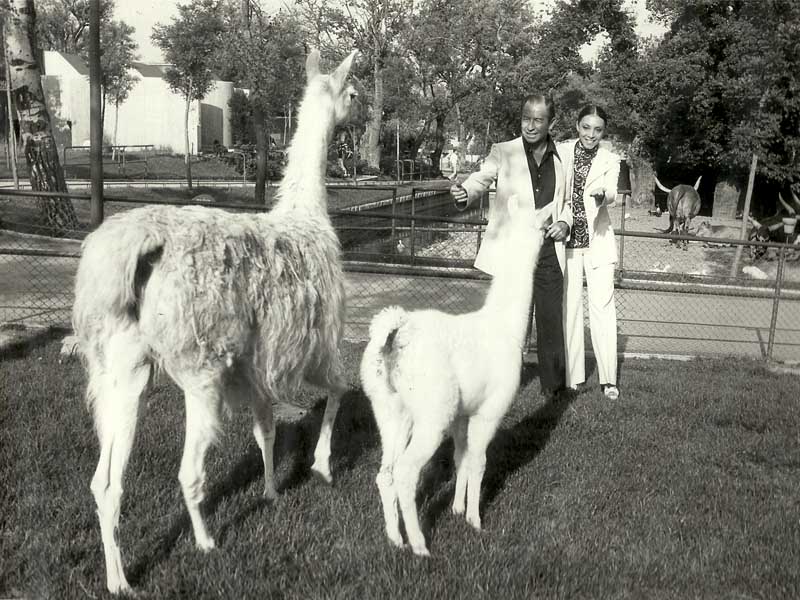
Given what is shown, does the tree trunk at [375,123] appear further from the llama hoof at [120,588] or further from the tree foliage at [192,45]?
the llama hoof at [120,588]

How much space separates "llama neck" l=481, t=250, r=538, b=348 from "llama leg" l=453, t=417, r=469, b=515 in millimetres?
549

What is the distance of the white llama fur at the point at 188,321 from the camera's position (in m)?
3.23

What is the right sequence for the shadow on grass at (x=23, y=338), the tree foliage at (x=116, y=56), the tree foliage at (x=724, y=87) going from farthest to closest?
1. the tree foliage at (x=116, y=56)
2. the tree foliage at (x=724, y=87)
3. the shadow on grass at (x=23, y=338)

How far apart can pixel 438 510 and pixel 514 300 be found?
1.25 m

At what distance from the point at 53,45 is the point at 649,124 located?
4880 centimetres

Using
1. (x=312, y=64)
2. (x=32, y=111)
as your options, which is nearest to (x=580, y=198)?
(x=312, y=64)

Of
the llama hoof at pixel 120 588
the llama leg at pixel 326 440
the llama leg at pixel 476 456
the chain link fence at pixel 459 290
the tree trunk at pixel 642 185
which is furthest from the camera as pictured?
the tree trunk at pixel 642 185

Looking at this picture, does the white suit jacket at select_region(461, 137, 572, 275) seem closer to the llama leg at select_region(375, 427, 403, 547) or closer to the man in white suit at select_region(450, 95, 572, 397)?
the man in white suit at select_region(450, 95, 572, 397)

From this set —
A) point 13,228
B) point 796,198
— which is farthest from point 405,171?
point 13,228

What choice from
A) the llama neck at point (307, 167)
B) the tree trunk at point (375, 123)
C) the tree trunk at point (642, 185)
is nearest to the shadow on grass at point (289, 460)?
the llama neck at point (307, 167)

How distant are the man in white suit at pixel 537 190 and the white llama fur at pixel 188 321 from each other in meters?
1.60

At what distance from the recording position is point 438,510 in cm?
419

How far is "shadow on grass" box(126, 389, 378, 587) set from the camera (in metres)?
3.70

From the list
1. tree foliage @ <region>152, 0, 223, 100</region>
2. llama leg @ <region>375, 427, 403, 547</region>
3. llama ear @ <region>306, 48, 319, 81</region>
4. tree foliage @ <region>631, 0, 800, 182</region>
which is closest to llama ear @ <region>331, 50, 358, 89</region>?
llama ear @ <region>306, 48, 319, 81</region>
